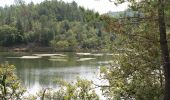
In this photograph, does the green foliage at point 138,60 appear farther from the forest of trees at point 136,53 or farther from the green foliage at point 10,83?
the green foliage at point 10,83

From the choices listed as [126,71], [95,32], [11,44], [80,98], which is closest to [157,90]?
[126,71]

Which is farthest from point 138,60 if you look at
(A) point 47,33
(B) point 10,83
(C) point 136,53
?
(A) point 47,33

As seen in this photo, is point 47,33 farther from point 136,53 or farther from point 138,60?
point 138,60

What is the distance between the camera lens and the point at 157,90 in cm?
1259

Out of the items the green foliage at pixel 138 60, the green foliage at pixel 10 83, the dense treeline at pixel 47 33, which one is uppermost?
the green foliage at pixel 138 60

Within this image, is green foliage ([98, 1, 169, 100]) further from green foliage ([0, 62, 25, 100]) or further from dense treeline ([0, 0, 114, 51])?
dense treeline ([0, 0, 114, 51])

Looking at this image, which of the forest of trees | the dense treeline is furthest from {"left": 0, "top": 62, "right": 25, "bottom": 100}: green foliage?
the dense treeline

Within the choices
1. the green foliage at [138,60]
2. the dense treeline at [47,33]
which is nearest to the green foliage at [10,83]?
the green foliage at [138,60]

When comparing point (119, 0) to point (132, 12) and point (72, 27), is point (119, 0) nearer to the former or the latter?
point (132, 12)

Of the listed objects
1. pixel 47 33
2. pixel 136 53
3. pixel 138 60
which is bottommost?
pixel 47 33

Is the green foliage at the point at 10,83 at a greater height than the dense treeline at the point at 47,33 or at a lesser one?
greater

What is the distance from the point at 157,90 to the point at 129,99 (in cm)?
181

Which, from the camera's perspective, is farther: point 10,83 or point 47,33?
point 47,33

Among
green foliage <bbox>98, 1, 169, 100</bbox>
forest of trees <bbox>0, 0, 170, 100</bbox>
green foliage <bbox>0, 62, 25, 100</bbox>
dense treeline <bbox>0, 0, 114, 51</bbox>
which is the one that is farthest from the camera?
dense treeline <bbox>0, 0, 114, 51</bbox>
